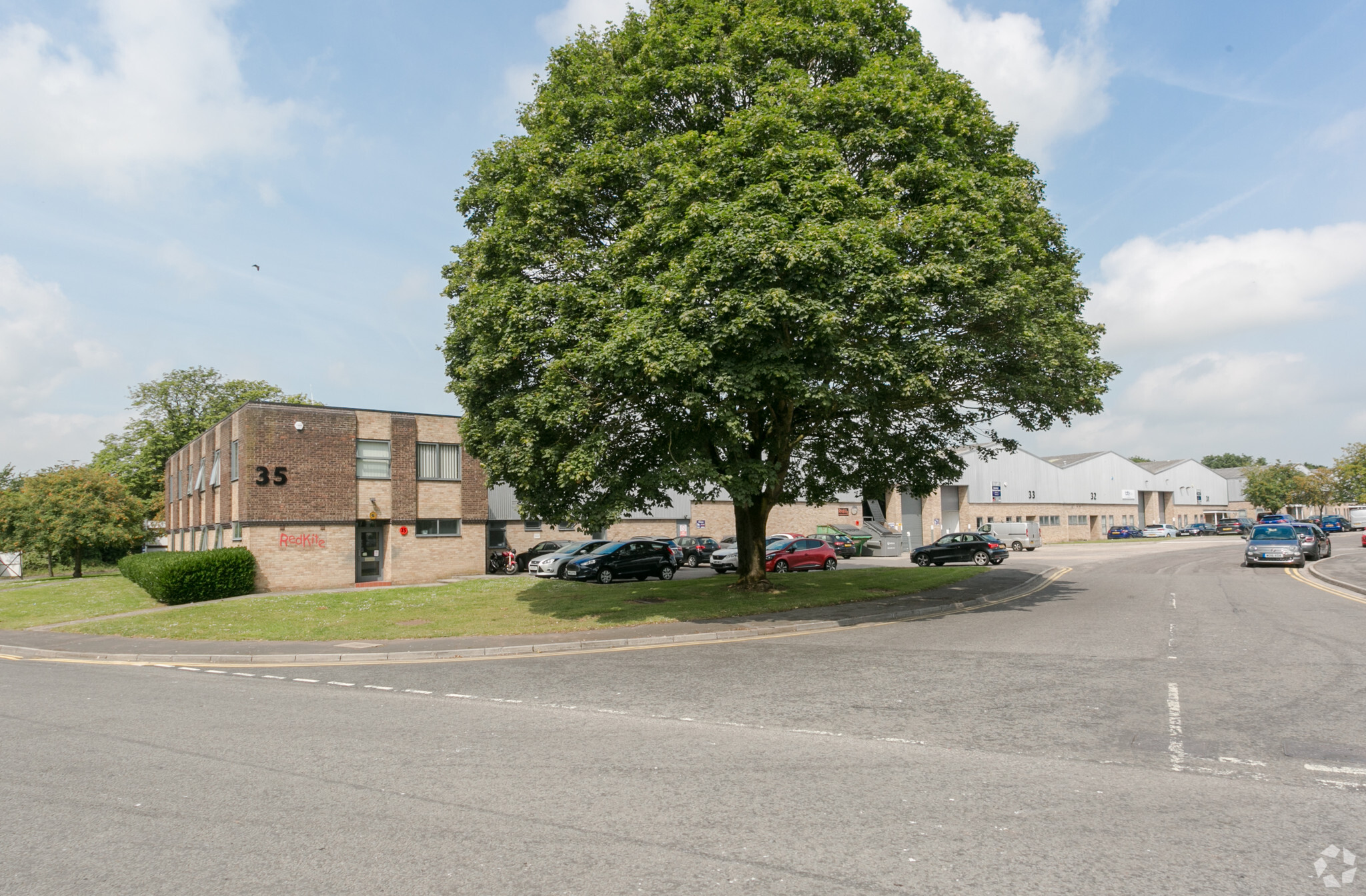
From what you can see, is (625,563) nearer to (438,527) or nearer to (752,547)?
(752,547)

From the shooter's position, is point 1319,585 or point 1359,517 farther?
point 1359,517

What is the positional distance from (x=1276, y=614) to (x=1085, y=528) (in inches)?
2574

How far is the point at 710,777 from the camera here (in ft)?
20.7

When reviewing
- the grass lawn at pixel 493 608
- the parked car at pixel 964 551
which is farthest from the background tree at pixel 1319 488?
the grass lawn at pixel 493 608

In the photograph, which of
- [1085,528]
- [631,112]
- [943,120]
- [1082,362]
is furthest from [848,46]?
[1085,528]

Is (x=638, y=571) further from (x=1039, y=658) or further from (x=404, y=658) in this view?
(x=1039, y=658)

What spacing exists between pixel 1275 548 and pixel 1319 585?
30.3 ft

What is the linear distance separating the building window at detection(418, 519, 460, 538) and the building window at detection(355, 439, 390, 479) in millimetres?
2536

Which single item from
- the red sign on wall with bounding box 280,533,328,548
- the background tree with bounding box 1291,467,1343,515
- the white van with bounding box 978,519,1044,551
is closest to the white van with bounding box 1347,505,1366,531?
the background tree with bounding box 1291,467,1343,515

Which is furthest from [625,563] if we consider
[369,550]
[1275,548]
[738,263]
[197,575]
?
[1275,548]

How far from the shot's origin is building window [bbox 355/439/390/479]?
3241 cm

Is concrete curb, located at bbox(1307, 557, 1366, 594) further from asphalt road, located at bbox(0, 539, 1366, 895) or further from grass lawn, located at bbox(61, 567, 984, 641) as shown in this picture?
asphalt road, located at bbox(0, 539, 1366, 895)

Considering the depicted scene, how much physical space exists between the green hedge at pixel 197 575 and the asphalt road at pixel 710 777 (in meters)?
14.4

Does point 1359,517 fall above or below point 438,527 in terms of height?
below
